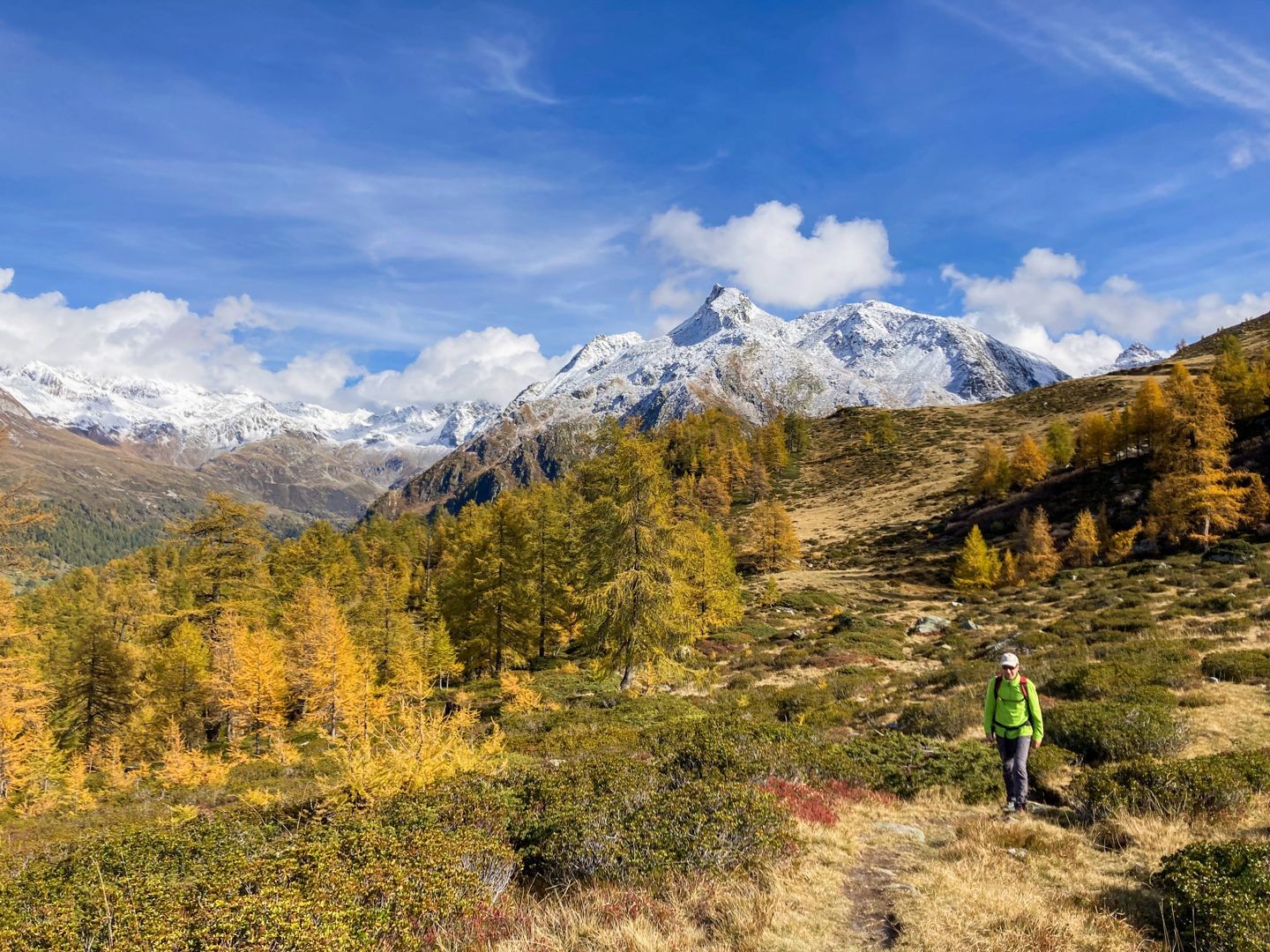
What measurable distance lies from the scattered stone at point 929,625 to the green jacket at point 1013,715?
26.1 meters

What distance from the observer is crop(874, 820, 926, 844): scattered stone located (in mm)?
8448

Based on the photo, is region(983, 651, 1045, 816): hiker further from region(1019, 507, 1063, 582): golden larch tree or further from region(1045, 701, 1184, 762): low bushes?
region(1019, 507, 1063, 582): golden larch tree

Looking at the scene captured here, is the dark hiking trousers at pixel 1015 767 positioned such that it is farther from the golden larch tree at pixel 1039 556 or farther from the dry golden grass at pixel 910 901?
the golden larch tree at pixel 1039 556

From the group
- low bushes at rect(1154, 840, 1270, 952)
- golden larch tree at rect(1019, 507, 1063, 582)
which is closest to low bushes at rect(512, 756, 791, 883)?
low bushes at rect(1154, 840, 1270, 952)

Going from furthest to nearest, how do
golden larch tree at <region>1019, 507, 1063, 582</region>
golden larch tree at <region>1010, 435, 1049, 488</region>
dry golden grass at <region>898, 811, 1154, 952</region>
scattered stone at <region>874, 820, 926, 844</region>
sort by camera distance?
1. golden larch tree at <region>1010, 435, 1049, 488</region>
2. golden larch tree at <region>1019, 507, 1063, 582</region>
3. scattered stone at <region>874, 820, 926, 844</region>
4. dry golden grass at <region>898, 811, 1154, 952</region>

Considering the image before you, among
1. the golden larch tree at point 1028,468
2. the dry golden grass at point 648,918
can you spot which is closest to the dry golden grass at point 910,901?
the dry golden grass at point 648,918

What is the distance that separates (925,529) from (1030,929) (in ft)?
230

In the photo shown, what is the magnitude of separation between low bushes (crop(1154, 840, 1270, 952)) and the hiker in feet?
10.1

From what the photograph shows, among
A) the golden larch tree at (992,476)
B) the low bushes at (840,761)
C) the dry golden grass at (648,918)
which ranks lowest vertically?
the low bushes at (840,761)

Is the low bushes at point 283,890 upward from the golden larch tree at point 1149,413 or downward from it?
downward

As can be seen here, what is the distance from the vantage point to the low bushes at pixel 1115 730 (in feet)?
34.8

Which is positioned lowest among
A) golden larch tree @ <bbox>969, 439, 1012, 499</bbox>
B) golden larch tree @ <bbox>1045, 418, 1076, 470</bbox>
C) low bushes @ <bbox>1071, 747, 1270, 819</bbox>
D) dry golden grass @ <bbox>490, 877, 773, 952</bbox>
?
low bushes @ <bbox>1071, 747, 1270, 819</bbox>

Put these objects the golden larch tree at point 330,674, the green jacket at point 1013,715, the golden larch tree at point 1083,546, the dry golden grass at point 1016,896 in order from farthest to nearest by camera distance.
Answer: the golden larch tree at point 1083,546 < the golden larch tree at point 330,674 < the green jacket at point 1013,715 < the dry golden grass at point 1016,896

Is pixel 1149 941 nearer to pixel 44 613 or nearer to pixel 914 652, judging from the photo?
pixel 914 652
